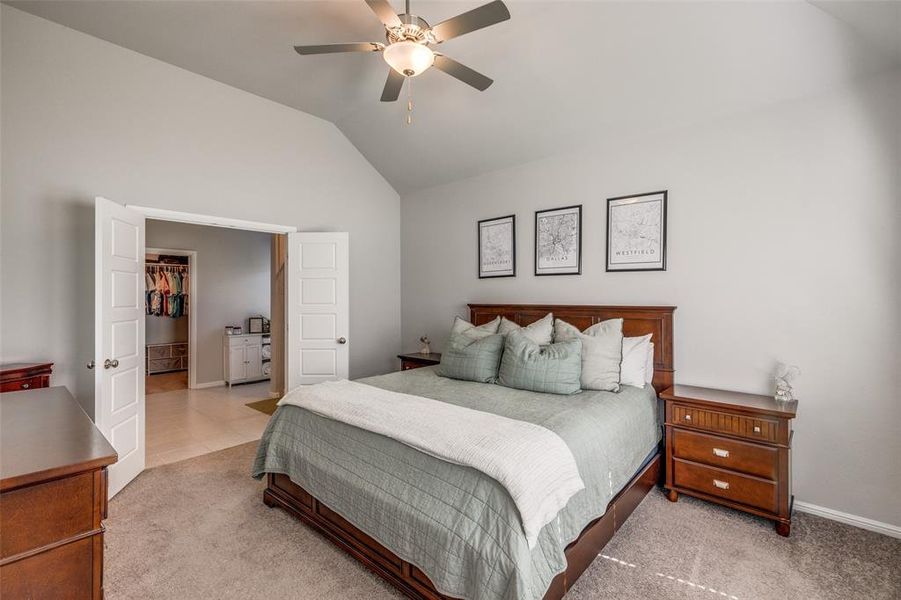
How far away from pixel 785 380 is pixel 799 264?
77 centimetres

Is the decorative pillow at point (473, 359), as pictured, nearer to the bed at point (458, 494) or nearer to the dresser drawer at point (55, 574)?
the bed at point (458, 494)

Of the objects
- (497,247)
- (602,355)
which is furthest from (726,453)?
(497,247)

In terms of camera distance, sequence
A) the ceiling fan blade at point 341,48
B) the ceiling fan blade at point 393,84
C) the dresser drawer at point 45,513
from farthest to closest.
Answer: the ceiling fan blade at point 393,84 < the ceiling fan blade at point 341,48 < the dresser drawer at point 45,513

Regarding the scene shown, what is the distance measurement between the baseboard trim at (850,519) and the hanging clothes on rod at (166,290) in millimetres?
8797

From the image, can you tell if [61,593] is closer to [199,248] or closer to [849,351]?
[849,351]

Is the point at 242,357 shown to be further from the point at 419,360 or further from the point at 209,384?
the point at 419,360

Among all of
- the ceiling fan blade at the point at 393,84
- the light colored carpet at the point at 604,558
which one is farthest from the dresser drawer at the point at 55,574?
the ceiling fan blade at the point at 393,84

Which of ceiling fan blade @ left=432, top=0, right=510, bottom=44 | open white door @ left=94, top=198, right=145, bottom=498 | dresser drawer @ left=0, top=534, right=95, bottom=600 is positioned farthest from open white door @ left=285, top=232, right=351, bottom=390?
dresser drawer @ left=0, top=534, right=95, bottom=600

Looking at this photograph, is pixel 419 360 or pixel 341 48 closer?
pixel 341 48

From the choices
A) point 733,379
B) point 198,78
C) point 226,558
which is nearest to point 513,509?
point 226,558

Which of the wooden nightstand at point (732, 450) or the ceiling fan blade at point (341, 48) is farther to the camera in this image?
the wooden nightstand at point (732, 450)

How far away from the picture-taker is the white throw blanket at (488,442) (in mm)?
1588

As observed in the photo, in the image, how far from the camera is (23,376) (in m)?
2.65

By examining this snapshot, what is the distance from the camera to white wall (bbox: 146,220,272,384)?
6332 millimetres
